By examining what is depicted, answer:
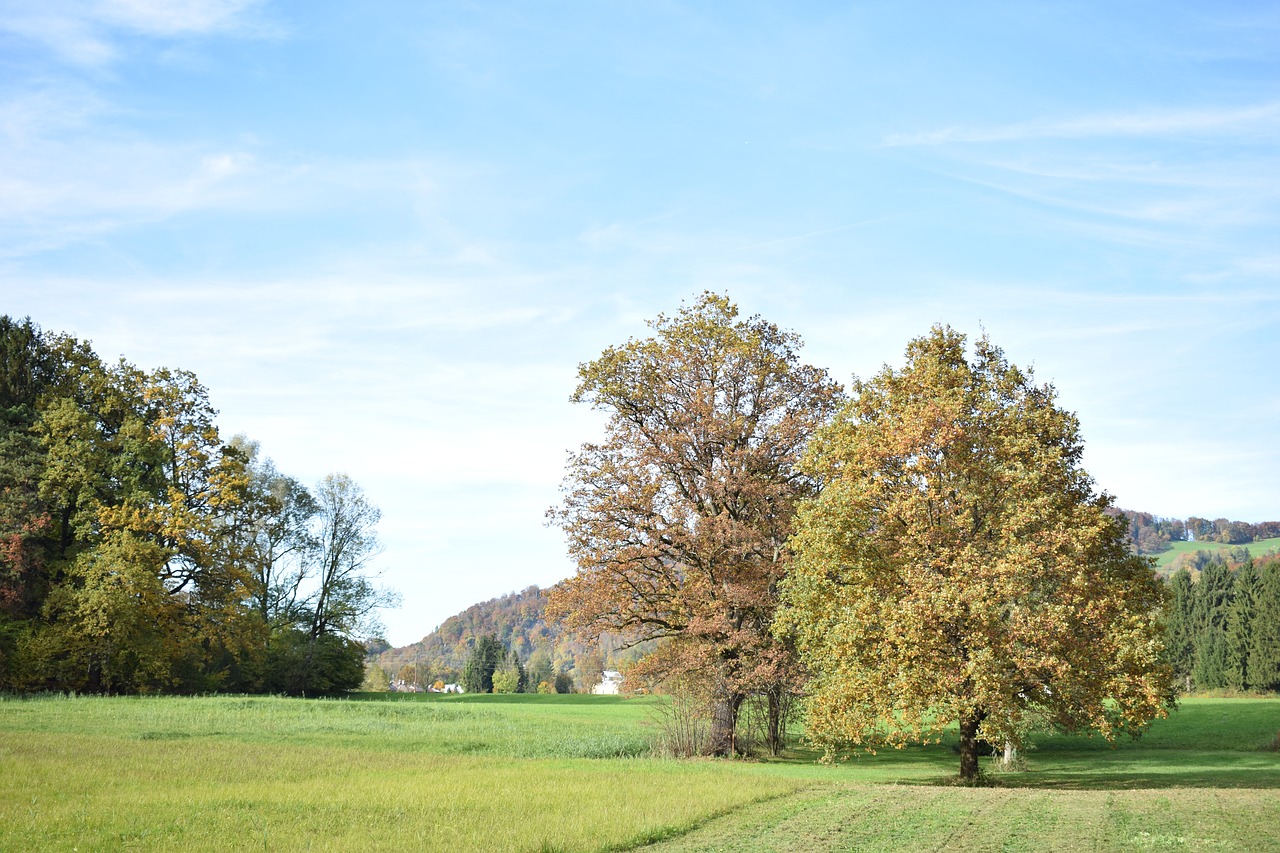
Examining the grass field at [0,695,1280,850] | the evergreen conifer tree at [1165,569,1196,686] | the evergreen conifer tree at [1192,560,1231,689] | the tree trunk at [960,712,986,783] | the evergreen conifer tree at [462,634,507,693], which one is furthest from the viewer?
the evergreen conifer tree at [462,634,507,693]

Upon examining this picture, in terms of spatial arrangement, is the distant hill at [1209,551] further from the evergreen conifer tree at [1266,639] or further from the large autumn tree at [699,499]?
the large autumn tree at [699,499]

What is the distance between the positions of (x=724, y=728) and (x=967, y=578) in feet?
40.9

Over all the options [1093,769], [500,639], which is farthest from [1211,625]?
[500,639]

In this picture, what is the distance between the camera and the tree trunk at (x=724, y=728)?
31.4 metres

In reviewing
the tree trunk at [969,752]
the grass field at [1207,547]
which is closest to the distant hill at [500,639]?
the grass field at [1207,547]

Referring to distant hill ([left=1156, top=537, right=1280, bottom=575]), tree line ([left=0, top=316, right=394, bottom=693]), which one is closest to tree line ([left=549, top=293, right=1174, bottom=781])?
tree line ([left=0, top=316, right=394, bottom=693])

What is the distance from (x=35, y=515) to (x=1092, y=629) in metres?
43.9

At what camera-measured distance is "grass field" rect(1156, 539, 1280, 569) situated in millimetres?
172875

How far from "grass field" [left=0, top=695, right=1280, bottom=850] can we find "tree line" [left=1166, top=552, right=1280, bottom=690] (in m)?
42.1

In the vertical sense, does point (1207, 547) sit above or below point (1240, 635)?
above

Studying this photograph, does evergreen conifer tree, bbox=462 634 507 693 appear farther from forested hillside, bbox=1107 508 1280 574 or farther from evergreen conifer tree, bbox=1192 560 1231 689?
forested hillside, bbox=1107 508 1280 574

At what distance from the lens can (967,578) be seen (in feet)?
73.3

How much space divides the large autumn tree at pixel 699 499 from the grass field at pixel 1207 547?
164m

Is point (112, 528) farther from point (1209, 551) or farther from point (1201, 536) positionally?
point (1201, 536)
